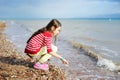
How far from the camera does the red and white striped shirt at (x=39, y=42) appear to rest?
8.35m

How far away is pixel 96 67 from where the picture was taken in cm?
1237

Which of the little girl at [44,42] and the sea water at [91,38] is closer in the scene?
the little girl at [44,42]

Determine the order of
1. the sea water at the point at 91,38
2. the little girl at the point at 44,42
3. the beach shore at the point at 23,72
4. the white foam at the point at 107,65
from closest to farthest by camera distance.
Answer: the beach shore at the point at 23,72 → the little girl at the point at 44,42 → the white foam at the point at 107,65 → the sea water at the point at 91,38

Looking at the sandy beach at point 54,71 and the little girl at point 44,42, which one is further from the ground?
the little girl at point 44,42

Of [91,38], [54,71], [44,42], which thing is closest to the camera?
[44,42]

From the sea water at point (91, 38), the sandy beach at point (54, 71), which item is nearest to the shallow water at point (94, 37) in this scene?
the sea water at point (91, 38)

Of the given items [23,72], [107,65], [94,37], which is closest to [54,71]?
[23,72]

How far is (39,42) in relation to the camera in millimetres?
8523

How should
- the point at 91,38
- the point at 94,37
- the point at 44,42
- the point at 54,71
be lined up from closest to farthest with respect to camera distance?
1. the point at 44,42
2. the point at 54,71
3. the point at 91,38
4. the point at 94,37

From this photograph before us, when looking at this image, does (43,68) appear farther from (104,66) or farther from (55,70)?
(104,66)

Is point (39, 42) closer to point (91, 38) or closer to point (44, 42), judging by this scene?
point (44, 42)

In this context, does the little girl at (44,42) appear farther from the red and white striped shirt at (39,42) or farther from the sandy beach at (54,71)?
the sandy beach at (54,71)

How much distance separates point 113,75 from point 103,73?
1.44 feet

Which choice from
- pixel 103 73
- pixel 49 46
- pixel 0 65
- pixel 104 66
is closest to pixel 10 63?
pixel 0 65
